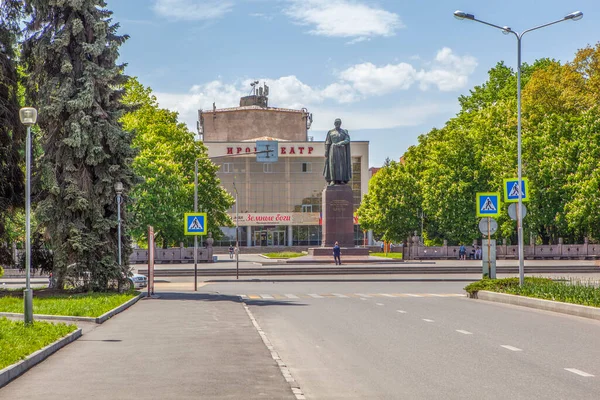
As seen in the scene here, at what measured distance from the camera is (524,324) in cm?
1703

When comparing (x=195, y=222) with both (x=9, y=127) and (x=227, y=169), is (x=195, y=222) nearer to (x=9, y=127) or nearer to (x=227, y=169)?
(x=9, y=127)

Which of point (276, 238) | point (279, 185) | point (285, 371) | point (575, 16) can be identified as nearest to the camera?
point (285, 371)

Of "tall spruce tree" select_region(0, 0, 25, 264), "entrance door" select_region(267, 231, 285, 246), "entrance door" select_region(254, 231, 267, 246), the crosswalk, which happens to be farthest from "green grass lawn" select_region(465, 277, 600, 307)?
"entrance door" select_region(254, 231, 267, 246)

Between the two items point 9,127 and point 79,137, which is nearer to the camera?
point 79,137

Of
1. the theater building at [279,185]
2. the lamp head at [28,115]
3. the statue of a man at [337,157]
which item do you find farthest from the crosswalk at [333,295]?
the theater building at [279,185]

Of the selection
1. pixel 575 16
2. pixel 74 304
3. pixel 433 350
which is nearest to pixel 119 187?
pixel 74 304

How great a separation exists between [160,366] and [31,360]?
5.62ft

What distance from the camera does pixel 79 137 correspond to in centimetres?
2584

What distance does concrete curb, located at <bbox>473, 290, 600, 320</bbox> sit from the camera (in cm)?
1870

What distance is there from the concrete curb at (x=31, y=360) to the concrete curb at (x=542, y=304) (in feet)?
36.7

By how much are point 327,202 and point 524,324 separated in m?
36.3

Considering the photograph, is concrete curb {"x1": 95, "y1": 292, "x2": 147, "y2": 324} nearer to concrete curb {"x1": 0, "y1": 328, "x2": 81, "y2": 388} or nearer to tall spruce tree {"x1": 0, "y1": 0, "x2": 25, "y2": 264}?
concrete curb {"x1": 0, "y1": 328, "x2": 81, "y2": 388}

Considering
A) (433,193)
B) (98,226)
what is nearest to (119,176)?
(98,226)

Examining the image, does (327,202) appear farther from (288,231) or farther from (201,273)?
(288,231)
